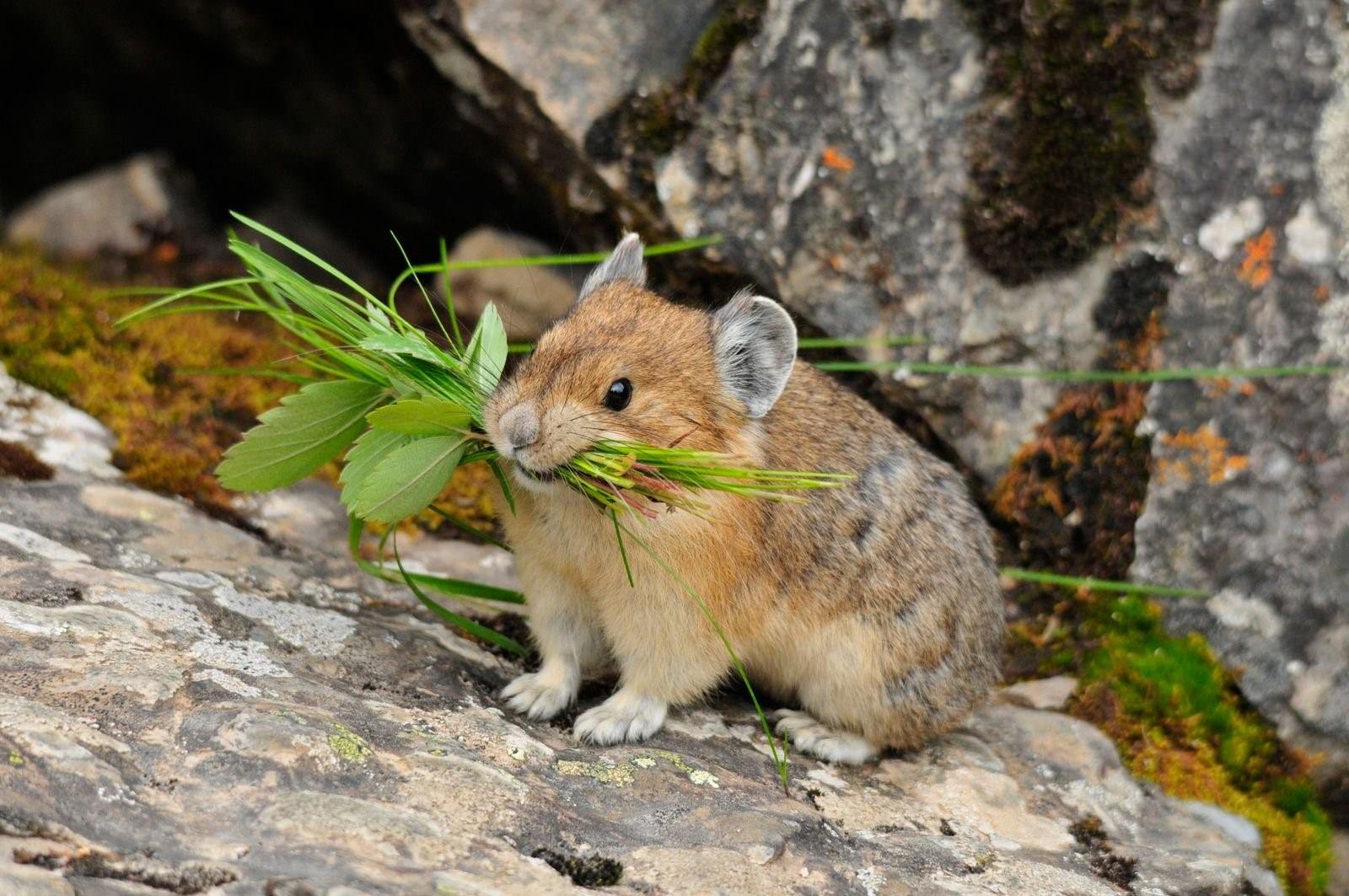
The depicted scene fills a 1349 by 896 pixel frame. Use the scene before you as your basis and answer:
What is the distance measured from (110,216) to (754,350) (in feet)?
24.3

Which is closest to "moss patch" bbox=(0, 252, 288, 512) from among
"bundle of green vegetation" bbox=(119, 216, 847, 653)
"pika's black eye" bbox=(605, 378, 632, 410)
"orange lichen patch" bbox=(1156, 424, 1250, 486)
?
"bundle of green vegetation" bbox=(119, 216, 847, 653)

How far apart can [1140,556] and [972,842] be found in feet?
8.35

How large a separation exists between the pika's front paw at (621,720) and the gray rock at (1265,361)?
3416 millimetres

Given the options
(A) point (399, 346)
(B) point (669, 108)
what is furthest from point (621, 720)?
(B) point (669, 108)

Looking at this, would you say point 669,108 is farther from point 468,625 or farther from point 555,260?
point 468,625

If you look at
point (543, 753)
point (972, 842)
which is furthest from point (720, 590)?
point (972, 842)

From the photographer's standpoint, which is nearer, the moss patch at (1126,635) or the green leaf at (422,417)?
the green leaf at (422,417)

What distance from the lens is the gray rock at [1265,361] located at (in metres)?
7.62

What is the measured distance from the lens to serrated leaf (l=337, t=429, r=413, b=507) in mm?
6188

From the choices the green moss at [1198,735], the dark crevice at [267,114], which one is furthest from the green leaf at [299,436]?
the green moss at [1198,735]

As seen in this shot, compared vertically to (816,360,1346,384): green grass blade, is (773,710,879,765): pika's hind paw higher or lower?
lower

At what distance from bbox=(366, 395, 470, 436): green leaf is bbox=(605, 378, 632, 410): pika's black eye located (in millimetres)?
687

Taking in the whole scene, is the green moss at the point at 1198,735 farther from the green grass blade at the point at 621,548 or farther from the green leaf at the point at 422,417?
the green leaf at the point at 422,417

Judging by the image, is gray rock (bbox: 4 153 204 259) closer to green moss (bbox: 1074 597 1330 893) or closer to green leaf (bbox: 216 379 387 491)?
green leaf (bbox: 216 379 387 491)
